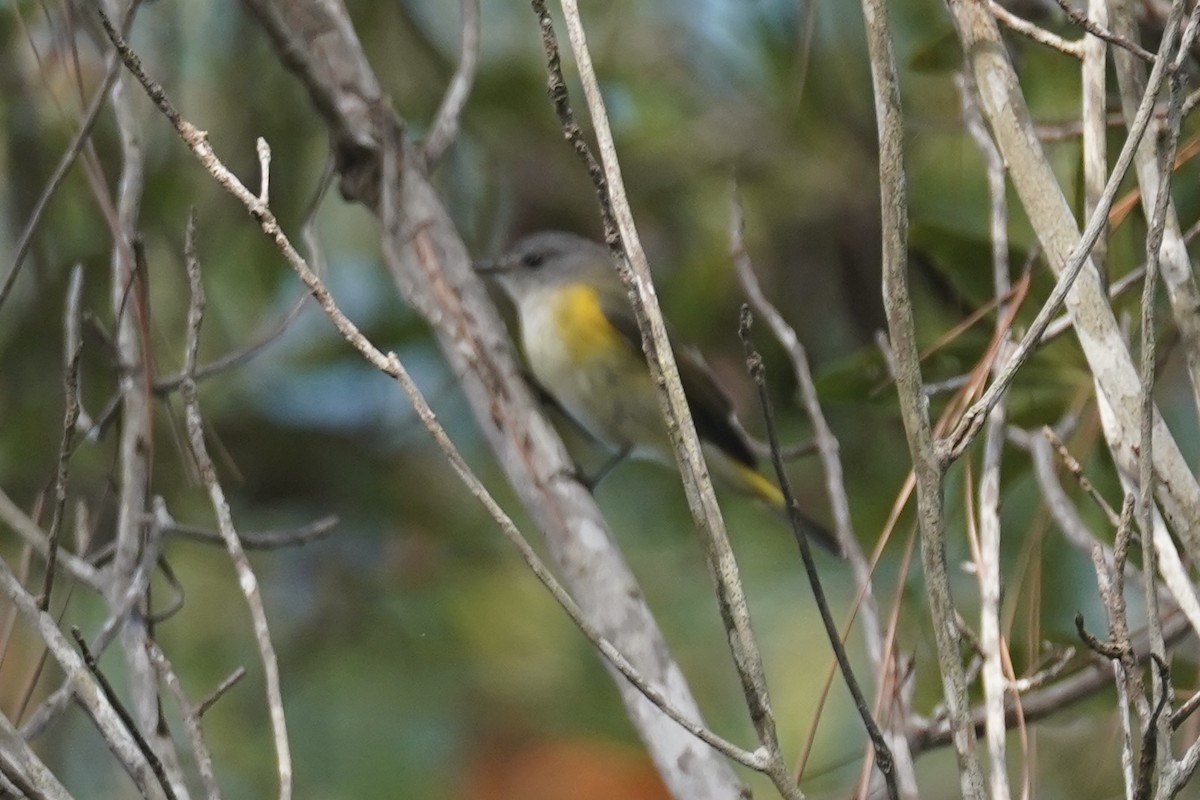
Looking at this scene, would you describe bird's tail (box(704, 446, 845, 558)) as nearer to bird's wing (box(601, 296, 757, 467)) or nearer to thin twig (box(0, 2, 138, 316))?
bird's wing (box(601, 296, 757, 467))

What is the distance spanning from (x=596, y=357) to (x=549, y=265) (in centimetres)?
26

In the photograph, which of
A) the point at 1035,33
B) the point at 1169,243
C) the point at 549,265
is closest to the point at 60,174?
the point at 1035,33

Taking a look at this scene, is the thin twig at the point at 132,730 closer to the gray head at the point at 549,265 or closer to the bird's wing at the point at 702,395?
the bird's wing at the point at 702,395

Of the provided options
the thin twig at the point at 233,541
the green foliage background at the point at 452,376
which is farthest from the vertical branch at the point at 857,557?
the green foliage background at the point at 452,376

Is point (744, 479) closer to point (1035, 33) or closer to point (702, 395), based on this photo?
point (702, 395)

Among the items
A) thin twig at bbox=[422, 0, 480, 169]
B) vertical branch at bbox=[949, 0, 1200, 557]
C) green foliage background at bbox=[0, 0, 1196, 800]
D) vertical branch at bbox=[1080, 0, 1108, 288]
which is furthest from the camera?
green foliage background at bbox=[0, 0, 1196, 800]

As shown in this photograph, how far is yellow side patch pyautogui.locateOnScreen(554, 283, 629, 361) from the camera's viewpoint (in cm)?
312

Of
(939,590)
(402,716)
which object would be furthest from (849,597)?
(939,590)

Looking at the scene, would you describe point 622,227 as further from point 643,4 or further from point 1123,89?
point 643,4

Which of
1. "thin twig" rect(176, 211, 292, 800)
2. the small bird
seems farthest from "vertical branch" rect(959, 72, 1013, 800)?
the small bird

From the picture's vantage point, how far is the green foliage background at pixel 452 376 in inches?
110

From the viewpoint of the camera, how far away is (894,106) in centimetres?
97

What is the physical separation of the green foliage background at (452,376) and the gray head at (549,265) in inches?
5.9

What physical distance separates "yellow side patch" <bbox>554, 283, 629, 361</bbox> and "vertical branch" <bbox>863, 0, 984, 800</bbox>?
2151 mm
